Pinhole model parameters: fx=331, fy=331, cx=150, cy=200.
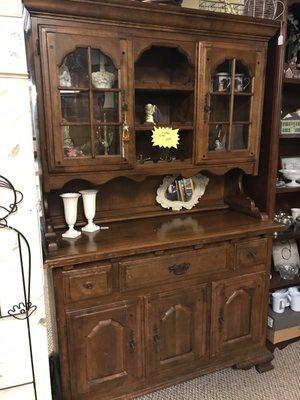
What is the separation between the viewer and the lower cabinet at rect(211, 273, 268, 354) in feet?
5.71

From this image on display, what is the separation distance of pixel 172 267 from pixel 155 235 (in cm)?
17

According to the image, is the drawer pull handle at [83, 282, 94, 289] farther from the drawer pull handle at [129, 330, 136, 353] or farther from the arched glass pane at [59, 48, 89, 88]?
the arched glass pane at [59, 48, 89, 88]

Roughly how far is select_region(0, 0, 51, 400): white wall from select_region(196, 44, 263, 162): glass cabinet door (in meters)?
0.86

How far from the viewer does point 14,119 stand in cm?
113

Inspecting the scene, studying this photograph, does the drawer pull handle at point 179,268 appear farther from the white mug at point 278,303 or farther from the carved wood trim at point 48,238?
the white mug at point 278,303

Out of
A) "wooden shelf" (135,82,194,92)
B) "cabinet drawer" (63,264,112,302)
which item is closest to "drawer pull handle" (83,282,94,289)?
"cabinet drawer" (63,264,112,302)

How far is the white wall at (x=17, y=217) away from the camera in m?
1.09

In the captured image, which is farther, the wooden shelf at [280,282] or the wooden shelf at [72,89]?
the wooden shelf at [280,282]

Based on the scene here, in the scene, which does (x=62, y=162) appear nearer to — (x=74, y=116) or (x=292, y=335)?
(x=74, y=116)

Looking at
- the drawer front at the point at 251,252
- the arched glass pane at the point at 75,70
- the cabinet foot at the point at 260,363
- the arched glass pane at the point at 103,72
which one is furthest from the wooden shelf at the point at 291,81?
the cabinet foot at the point at 260,363

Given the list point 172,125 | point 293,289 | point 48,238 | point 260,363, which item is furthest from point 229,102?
point 260,363

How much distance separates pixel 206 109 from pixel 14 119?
93 centimetres

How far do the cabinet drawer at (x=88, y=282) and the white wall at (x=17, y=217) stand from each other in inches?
5.3

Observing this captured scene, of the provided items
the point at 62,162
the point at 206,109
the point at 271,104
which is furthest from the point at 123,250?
the point at 271,104
